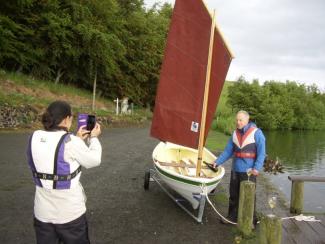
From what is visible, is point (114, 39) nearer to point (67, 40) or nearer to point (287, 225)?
point (67, 40)

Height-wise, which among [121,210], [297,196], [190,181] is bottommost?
[121,210]

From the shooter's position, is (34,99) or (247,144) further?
(34,99)

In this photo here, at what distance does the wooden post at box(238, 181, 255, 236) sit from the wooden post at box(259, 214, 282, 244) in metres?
1.04

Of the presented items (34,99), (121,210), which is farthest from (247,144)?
(34,99)

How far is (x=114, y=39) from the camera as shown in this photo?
30.5 metres

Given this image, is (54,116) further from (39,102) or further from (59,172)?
(39,102)

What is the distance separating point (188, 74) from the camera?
26.6ft

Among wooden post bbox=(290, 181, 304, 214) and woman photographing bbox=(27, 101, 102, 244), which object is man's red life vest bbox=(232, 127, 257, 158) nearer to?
wooden post bbox=(290, 181, 304, 214)

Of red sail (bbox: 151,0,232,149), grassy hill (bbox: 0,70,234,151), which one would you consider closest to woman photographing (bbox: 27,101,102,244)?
red sail (bbox: 151,0,232,149)

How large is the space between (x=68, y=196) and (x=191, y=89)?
494 centimetres

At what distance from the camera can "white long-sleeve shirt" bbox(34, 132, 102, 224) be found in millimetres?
3449

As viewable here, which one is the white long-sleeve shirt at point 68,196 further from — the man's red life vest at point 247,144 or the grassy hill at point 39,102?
the grassy hill at point 39,102

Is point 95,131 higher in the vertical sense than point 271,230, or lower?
higher

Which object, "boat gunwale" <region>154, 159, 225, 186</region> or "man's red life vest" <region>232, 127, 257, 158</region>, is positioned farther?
"boat gunwale" <region>154, 159, 225, 186</region>
